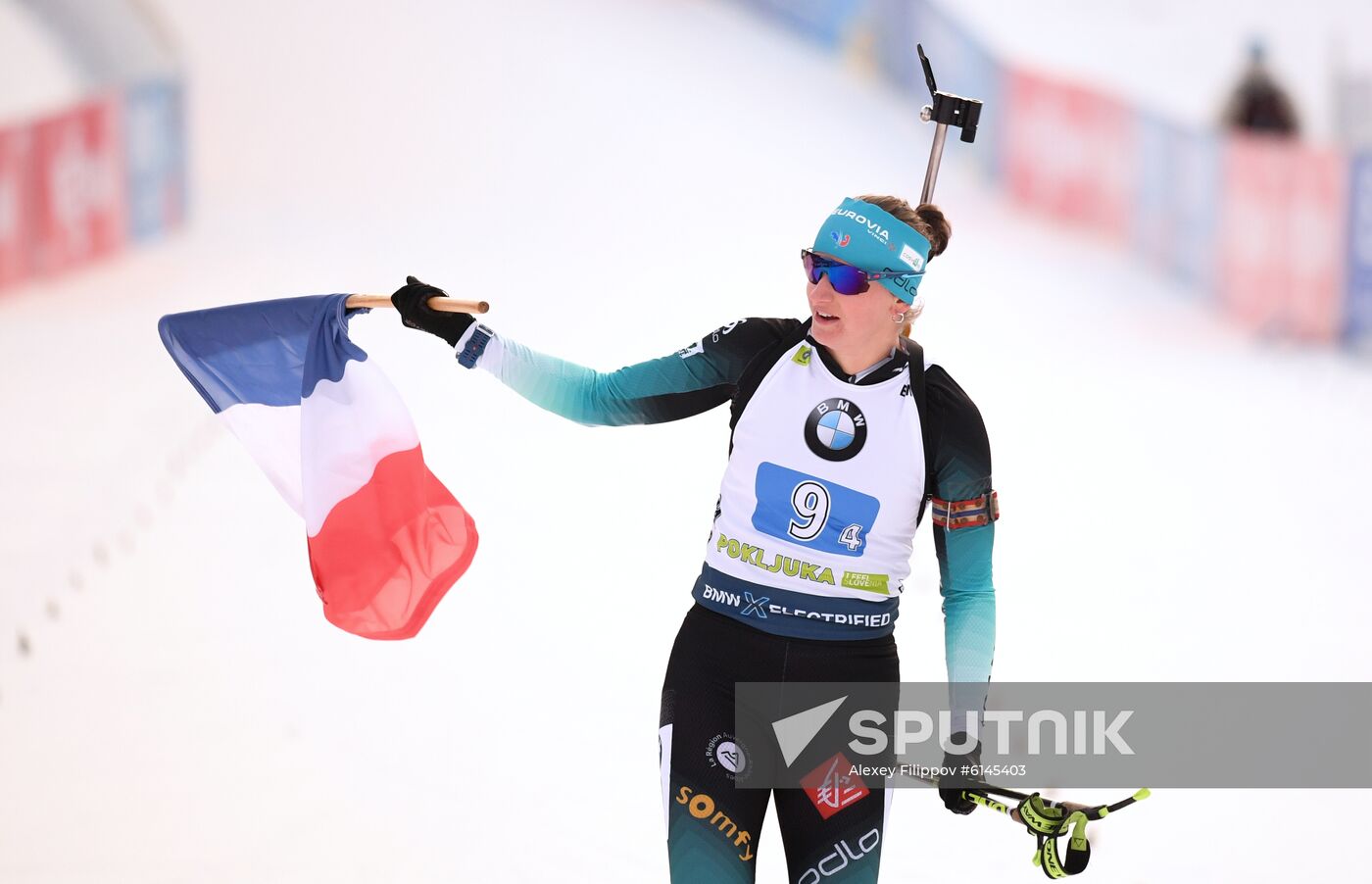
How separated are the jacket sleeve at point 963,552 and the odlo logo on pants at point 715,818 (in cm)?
53

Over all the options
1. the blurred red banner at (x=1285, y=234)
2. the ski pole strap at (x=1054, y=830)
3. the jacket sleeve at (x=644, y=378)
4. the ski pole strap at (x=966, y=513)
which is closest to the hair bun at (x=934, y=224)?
the jacket sleeve at (x=644, y=378)

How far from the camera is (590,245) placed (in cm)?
1673

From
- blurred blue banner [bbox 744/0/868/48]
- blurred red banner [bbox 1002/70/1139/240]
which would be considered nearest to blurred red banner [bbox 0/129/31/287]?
blurred red banner [bbox 1002/70/1139/240]

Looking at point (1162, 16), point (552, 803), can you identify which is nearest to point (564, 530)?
point (552, 803)

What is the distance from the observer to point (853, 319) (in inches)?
144

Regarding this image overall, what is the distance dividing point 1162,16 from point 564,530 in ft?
78.5

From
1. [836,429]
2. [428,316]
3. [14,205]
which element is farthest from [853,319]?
[14,205]

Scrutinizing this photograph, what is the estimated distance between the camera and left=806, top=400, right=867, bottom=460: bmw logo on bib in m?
3.59

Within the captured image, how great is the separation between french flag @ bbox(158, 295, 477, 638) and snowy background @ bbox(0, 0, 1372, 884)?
138 cm

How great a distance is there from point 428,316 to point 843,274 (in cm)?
99

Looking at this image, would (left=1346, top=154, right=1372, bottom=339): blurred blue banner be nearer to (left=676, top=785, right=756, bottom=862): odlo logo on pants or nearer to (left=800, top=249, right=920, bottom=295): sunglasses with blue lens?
(left=800, top=249, right=920, bottom=295): sunglasses with blue lens

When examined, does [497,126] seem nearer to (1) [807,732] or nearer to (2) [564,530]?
(2) [564,530]

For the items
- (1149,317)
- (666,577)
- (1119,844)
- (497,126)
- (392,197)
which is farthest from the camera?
(497,126)

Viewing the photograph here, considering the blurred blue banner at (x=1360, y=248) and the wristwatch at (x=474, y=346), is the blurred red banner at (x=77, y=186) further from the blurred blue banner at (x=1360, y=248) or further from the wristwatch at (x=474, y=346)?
the wristwatch at (x=474, y=346)
